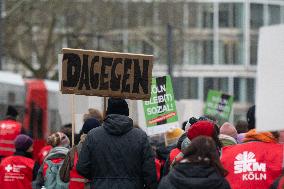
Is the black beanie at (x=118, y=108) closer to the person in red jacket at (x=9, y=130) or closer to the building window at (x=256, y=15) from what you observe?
the person in red jacket at (x=9, y=130)

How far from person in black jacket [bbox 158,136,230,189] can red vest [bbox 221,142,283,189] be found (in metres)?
1.05

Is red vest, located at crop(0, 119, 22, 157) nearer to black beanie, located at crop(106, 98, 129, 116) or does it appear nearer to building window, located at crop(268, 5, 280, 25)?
black beanie, located at crop(106, 98, 129, 116)

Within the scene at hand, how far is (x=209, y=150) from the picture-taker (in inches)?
341

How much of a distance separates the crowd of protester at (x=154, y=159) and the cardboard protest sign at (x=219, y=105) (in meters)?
12.2

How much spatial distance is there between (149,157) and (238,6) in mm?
80222

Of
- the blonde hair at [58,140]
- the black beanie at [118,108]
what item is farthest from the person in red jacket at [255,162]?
the blonde hair at [58,140]

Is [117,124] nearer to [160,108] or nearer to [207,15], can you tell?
[160,108]

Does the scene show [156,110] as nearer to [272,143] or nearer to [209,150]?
[272,143]

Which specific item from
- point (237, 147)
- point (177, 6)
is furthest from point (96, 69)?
point (177, 6)

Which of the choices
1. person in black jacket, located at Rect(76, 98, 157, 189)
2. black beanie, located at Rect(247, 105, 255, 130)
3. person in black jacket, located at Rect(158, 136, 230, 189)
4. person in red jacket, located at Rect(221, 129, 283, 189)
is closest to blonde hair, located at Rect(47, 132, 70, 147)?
black beanie, located at Rect(247, 105, 255, 130)

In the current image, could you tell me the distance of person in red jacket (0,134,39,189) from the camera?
14.5m

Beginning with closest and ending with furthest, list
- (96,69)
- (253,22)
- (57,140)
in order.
→ (96,69), (57,140), (253,22)

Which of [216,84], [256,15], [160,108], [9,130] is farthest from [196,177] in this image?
[256,15]

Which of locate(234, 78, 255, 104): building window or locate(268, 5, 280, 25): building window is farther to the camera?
locate(268, 5, 280, 25): building window
